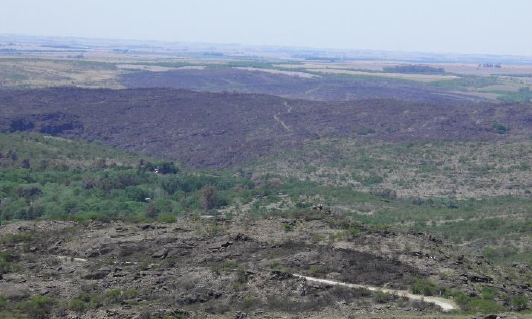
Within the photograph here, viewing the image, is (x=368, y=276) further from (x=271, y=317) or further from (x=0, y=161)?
(x=0, y=161)

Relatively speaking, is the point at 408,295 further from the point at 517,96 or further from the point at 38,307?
the point at 517,96

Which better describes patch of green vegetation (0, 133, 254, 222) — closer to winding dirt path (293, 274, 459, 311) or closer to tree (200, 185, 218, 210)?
tree (200, 185, 218, 210)

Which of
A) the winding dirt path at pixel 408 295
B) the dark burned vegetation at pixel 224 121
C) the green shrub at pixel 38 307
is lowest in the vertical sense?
the dark burned vegetation at pixel 224 121

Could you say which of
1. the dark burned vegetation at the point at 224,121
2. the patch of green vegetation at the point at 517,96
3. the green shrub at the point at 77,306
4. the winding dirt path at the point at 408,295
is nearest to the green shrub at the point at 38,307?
the green shrub at the point at 77,306

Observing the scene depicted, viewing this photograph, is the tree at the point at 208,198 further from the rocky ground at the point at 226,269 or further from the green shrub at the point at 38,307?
the green shrub at the point at 38,307

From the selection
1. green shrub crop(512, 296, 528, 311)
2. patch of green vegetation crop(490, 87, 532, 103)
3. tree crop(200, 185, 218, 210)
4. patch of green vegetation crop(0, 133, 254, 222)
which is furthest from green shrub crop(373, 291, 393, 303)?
patch of green vegetation crop(490, 87, 532, 103)

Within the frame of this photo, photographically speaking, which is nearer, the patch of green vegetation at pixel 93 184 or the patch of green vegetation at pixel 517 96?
the patch of green vegetation at pixel 93 184
